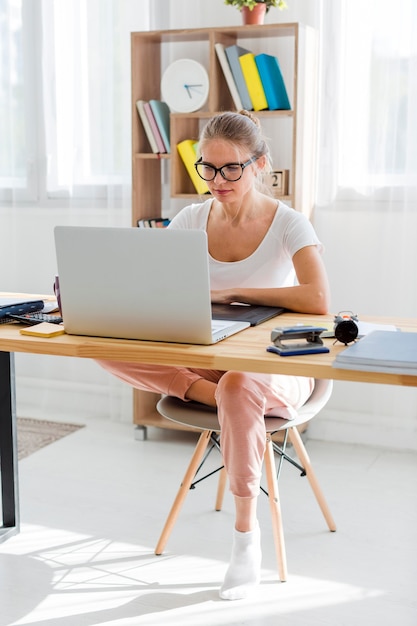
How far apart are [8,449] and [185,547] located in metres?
0.59

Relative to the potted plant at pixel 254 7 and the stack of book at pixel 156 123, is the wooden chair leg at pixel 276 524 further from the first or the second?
the potted plant at pixel 254 7

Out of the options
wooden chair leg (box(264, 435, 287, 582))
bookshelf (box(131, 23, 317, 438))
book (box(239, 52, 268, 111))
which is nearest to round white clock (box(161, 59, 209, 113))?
bookshelf (box(131, 23, 317, 438))

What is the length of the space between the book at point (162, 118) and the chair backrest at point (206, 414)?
1.37 m

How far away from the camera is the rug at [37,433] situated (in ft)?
10.9

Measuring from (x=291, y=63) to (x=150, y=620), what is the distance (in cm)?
213

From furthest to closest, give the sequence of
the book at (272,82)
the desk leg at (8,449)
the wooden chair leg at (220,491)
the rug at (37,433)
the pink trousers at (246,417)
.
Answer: the rug at (37,433) → the book at (272,82) → the wooden chair leg at (220,491) → the desk leg at (8,449) → the pink trousers at (246,417)

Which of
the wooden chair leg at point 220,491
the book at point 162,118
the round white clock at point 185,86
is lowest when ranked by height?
the wooden chair leg at point 220,491

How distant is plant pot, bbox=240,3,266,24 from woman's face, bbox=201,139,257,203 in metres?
0.97

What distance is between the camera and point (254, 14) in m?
3.05

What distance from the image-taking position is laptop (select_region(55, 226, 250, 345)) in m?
1.69

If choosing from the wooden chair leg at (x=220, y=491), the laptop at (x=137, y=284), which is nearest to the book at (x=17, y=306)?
the laptop at (x=137, y=284)

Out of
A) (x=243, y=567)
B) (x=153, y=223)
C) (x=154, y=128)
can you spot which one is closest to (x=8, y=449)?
(x=243, y=567)

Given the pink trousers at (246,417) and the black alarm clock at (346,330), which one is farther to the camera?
the pink trousers at (246,417)

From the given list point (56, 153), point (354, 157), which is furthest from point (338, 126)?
point (56, 153)
